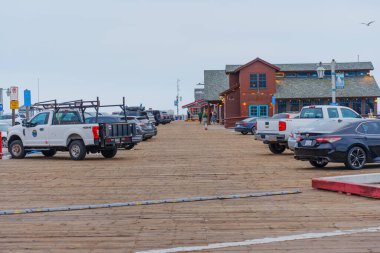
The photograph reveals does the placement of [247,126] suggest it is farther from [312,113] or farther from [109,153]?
[109,153]

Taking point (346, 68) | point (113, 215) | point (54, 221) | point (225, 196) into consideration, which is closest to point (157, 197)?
point (225, 196)

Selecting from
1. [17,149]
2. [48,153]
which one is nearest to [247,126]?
[48,153]

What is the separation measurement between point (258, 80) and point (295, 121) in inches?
1651

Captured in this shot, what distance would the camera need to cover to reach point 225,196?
473 inches

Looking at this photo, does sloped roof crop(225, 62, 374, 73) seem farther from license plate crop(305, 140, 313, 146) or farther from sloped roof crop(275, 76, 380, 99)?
license plate crop(305, 140, 313, 146)

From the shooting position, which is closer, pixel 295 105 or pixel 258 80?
pixel 258 80

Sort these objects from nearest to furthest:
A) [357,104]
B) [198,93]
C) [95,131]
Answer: [95,131] → [357,104] → [198,93]

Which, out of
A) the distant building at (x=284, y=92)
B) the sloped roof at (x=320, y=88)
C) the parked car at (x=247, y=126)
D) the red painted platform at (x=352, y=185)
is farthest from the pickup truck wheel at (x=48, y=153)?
the sloped roof at (x=320, y=88)

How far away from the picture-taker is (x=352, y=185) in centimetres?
1209

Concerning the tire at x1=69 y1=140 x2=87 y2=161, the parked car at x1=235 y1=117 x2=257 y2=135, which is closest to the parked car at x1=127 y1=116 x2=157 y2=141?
the parked car at x1=235 y1=117 x2=257 y2=135

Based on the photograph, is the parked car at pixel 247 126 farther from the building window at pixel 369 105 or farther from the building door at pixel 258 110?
the building window at pixel 369 105

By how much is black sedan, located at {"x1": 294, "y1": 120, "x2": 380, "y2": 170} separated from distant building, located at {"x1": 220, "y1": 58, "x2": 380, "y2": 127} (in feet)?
153

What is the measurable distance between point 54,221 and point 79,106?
15.0 m

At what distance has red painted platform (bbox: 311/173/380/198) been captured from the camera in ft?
38.1
